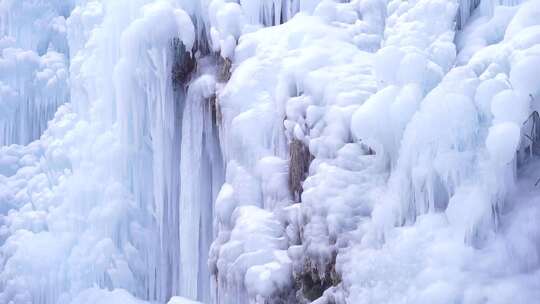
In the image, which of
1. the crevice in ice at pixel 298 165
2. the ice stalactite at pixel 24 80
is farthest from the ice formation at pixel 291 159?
the ice stalactite at pixel 24 80

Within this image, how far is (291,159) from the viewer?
571cm

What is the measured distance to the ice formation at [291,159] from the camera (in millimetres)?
4340

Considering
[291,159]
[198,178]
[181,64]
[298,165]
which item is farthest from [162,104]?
[298,165]

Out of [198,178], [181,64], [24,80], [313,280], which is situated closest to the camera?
[313,280]

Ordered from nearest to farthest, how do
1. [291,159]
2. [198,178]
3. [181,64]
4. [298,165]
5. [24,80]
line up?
1. [298,165]
2. [291,159]
3. [198,178]
4. [181,64]
5. [24,80]

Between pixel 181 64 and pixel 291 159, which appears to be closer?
pixel 291 159

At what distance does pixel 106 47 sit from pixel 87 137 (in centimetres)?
138

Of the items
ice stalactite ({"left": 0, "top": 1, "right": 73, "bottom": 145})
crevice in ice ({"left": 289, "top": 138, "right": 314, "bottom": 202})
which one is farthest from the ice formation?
ice stalactite ({"left": 0, "top": 1, "right": 73, "bottom": 145})

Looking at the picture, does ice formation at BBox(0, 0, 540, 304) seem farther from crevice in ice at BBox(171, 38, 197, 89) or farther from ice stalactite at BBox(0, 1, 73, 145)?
ice stalactite at BBox(0, 1, 73, 145)

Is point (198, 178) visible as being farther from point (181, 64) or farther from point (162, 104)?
point (181, 64)

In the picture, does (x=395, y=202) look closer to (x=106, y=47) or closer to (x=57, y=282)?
(x=106, y=47)

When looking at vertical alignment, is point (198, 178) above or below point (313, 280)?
above

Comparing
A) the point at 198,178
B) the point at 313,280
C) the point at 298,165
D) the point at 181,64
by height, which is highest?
the point at 181,64

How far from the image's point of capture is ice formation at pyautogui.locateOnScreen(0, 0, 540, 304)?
171 inches
